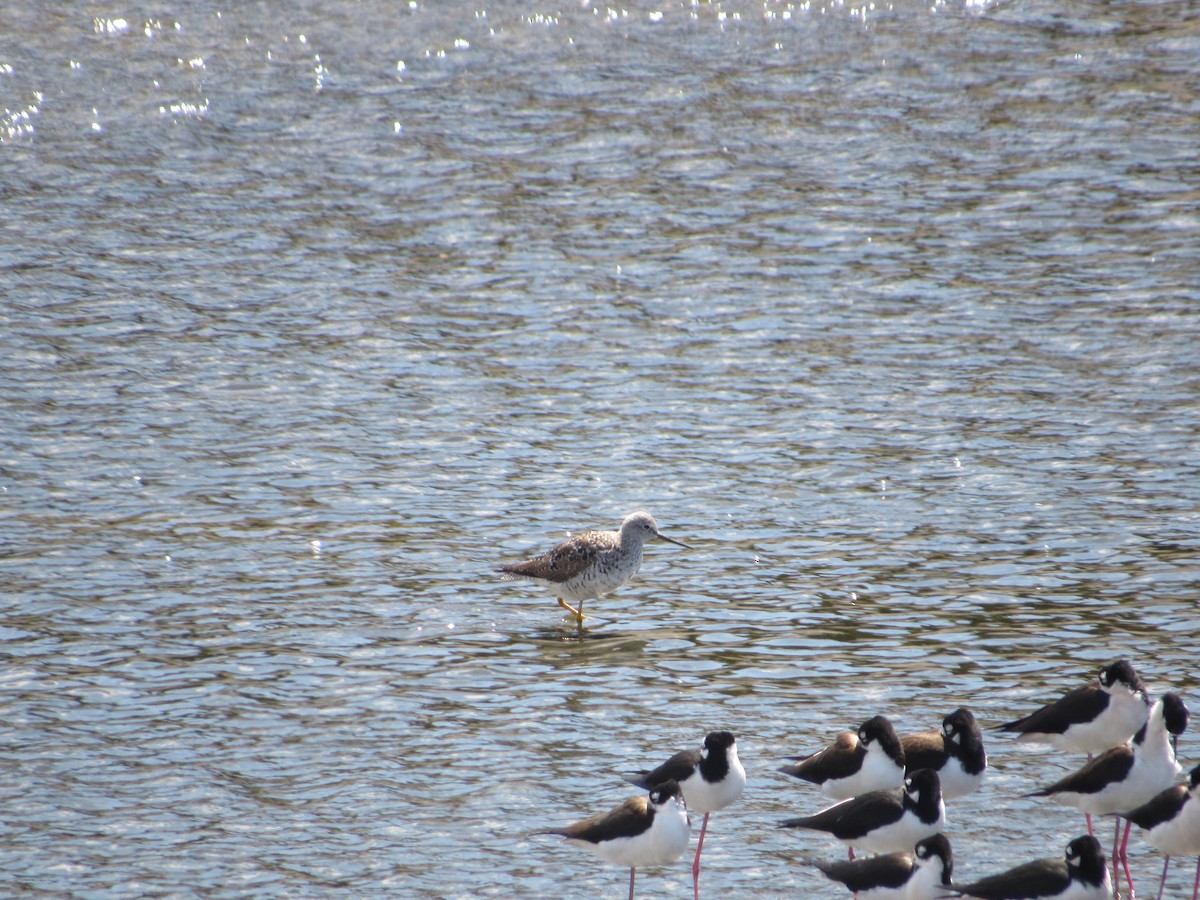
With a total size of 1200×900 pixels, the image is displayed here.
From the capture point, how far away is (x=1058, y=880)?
9484 mm

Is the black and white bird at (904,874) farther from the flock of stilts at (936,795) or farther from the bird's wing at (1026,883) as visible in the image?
the bird's wing at (1026,883)

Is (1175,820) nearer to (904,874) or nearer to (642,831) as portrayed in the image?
(904,874)

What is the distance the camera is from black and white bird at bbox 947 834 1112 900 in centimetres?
940

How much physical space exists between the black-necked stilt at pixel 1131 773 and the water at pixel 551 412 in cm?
50

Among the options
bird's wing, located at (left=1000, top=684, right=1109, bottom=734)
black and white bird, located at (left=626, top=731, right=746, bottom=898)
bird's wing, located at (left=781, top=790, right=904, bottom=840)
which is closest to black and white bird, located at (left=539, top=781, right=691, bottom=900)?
black and white bird, located at (left=626, top=731, right=746, bottom=898)

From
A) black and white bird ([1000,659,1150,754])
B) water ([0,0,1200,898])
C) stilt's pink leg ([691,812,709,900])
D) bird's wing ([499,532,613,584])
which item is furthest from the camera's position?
bird's wing ([499,532,613,584])

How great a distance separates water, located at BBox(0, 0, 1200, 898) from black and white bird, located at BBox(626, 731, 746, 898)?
42cm

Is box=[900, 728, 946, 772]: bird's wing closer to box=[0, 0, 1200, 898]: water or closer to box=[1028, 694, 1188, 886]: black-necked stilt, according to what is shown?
box=[0, 0, 1200, 898]: water

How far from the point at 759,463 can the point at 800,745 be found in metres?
6.39

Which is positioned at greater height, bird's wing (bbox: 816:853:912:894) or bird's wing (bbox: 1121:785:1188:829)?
bird's wing (bbox: 1121:785:1188:829)

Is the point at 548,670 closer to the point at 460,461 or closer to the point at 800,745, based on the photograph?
the point at 800,745

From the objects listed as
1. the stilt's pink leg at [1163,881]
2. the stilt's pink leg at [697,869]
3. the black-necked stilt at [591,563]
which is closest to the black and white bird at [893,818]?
the stilt's pink leg at [697,869]

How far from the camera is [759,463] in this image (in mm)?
18594

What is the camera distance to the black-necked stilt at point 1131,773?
10695mm
